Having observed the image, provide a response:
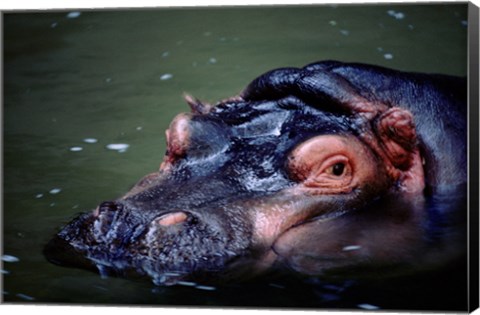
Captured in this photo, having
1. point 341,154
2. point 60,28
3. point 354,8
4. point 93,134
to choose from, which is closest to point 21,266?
point 93,134

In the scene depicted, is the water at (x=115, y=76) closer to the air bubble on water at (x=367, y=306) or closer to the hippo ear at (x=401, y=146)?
the hippo ear at (x=401, y=146)

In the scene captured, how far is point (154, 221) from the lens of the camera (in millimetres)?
4520

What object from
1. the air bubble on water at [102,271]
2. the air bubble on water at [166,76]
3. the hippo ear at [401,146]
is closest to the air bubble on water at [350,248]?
the hippo ear at [401,146]

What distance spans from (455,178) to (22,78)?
2.27m

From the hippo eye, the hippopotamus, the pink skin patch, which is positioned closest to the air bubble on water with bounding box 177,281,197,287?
the hippopotamus

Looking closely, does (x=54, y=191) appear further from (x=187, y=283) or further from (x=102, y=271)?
(x=187, y=283)

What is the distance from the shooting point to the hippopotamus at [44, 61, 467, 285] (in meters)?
4.61

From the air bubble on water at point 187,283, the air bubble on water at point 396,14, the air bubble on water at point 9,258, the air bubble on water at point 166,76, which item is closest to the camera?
the air bubble on water at point 187,283

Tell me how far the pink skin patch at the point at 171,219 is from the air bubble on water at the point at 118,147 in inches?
47.9

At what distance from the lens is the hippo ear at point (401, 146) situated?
5.04 metres

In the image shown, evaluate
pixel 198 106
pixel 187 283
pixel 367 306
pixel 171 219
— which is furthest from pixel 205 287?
pixel 198 106

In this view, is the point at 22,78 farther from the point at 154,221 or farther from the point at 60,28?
the point at 154,221

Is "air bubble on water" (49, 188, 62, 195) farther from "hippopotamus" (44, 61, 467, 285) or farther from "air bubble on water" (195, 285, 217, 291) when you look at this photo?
"air bubble on water" (195, 285, 217, 291)

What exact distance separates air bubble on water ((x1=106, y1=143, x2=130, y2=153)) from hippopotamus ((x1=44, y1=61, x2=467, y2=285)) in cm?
48
